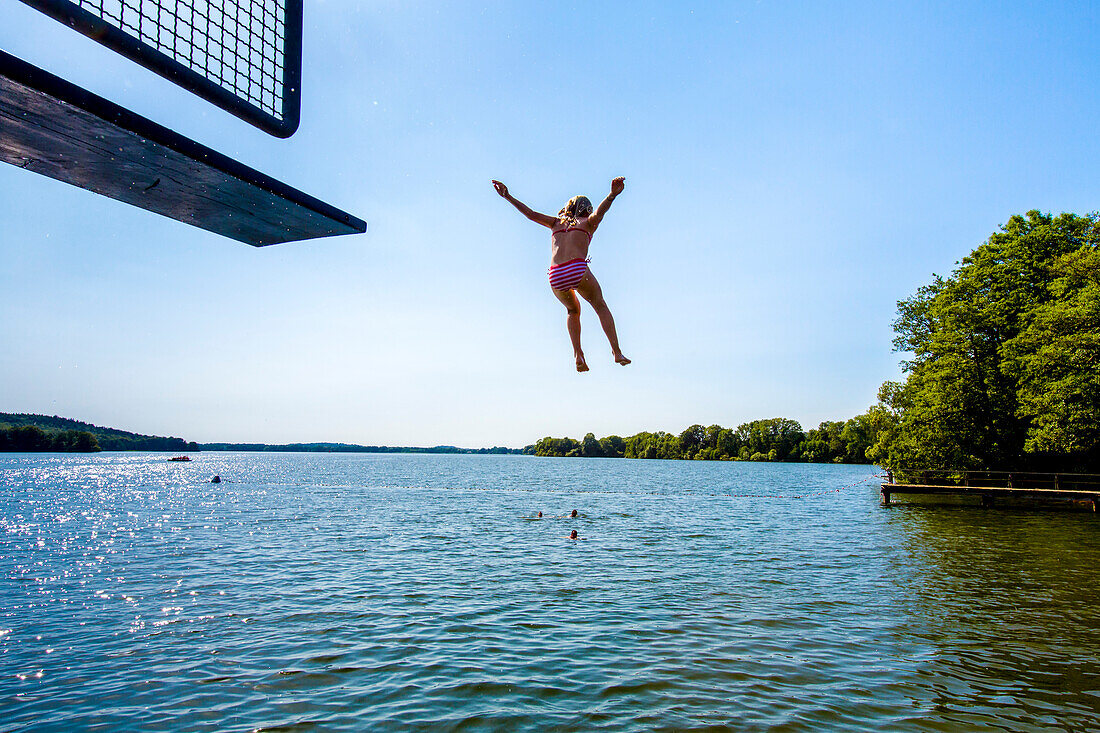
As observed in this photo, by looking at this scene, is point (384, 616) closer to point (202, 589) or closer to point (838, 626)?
point (202, 589)

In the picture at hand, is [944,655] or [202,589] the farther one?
[202,589]

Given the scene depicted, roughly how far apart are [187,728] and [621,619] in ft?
A: 31.3

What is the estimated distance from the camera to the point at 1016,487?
42.5 meters

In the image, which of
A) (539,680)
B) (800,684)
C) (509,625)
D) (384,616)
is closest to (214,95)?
(539,680)

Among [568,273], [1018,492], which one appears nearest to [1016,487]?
[1018,492]

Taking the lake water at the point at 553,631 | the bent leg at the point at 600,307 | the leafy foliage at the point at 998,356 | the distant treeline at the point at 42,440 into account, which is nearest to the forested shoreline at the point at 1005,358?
the leafy foliage at the point at 998,356

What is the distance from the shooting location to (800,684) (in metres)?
12.1

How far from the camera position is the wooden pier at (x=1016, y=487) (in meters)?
38.3

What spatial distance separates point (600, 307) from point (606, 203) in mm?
830

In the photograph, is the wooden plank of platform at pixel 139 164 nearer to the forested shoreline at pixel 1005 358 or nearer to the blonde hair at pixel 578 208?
the blonde hair at pixel 578 208

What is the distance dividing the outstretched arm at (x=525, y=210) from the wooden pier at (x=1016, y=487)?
135 feet

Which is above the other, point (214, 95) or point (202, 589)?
point (214, 95)

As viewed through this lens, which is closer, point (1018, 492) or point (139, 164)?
point (139, 164)

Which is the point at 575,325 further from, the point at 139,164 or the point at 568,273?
the point at 139,164
